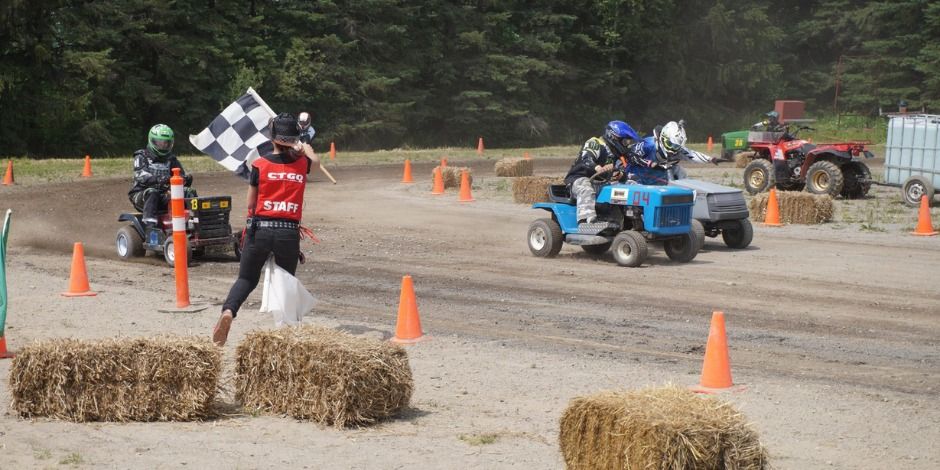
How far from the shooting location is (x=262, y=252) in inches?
360

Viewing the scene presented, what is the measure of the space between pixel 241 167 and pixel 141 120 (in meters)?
33.9

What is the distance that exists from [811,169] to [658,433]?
19.6 meters

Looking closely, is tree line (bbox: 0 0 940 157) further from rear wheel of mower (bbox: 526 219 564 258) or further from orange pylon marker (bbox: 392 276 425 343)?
orange pylon marker (bbox: 392 276 425 343)

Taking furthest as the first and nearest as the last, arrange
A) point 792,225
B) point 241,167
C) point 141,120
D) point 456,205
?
point 141,120 < point 456,205 < point 792,225 < point 241,167

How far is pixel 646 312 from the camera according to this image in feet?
37.2

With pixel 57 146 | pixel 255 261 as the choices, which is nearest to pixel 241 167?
pixel 255 261

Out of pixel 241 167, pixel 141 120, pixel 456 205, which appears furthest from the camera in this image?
pixel 141 120

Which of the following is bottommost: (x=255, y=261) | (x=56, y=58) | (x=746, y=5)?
(x=255, y=261)

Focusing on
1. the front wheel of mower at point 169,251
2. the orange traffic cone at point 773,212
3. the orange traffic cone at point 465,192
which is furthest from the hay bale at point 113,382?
the orange traffic cone at point 465,192

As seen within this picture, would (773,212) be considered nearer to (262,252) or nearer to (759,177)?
(759,177)

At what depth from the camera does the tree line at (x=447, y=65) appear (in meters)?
41.0

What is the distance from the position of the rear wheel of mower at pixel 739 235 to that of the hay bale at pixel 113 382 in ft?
35.4

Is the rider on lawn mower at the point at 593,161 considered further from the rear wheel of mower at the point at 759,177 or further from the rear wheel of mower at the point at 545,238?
the rear wheel of mower at the point at 759,177

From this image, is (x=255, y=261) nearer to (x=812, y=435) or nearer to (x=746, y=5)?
(x=812, y=435)
